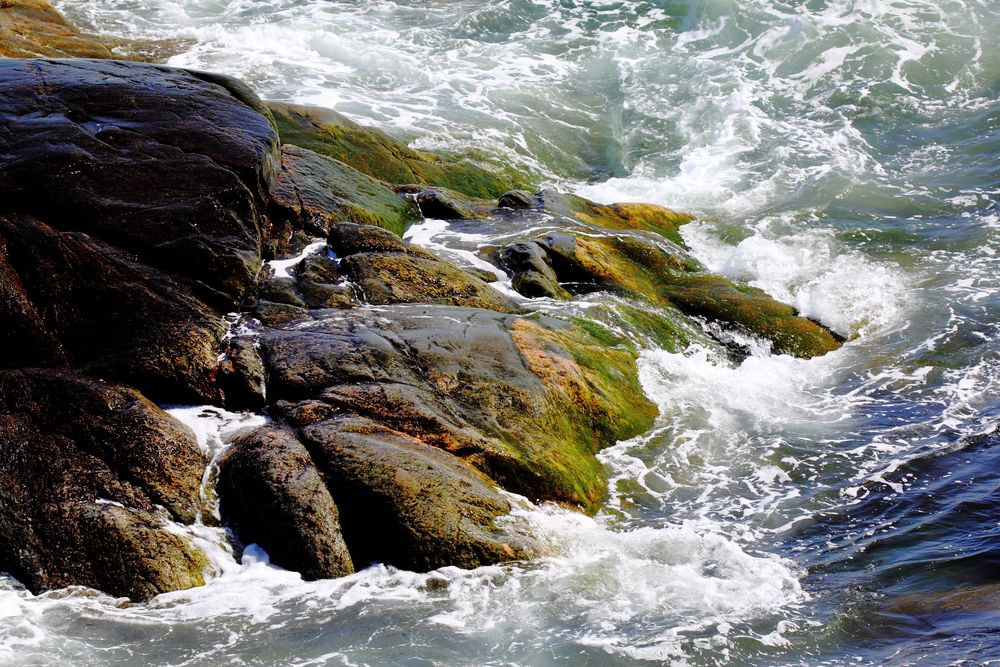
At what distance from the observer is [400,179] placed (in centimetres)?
1418

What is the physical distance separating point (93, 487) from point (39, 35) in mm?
15087

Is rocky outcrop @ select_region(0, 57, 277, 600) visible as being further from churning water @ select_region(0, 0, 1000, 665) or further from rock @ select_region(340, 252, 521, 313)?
rock @ select_region(340, 252, 521, 313)

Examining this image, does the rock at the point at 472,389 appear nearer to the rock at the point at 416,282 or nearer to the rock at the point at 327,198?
the rock at the point at 416,282

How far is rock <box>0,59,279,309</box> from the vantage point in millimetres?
8109

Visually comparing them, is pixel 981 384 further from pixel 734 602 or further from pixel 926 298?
pixel 734 602

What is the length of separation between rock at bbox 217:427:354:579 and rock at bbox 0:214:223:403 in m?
1.11

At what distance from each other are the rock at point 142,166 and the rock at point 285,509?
2.12 m

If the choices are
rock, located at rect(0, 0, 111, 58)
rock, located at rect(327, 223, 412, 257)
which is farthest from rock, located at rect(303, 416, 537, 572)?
rock, located at rect(0, 0, 111, 58)

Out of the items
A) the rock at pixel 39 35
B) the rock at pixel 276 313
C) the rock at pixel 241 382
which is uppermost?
the rock at pixel 39 35

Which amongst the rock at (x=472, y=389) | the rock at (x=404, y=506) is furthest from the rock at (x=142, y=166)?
the rock at (x=404, y=506)

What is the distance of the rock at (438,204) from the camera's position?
1291 centimetres

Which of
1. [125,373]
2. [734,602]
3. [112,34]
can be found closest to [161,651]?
[125,373]

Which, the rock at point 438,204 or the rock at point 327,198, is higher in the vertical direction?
the rock at point 327,198

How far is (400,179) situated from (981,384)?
8816 mm
